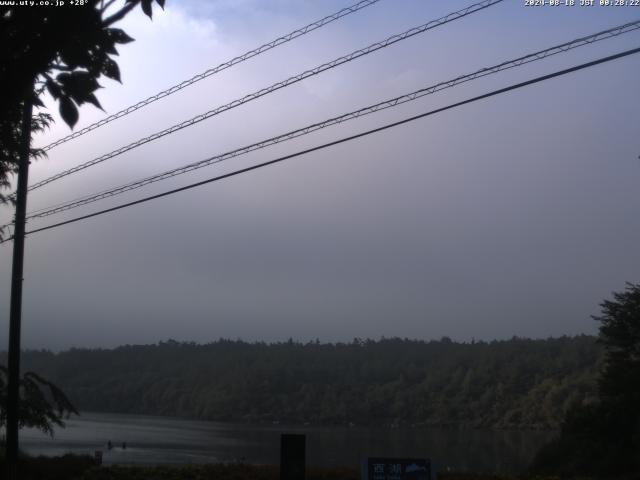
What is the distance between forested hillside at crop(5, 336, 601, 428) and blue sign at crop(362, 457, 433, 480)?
68.3 metres

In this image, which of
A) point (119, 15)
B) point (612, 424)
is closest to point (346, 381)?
point (612, 424)

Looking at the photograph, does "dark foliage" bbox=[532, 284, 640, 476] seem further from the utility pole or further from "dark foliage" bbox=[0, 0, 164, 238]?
"dark foliage" bbox=[0, 0, 164, 238]

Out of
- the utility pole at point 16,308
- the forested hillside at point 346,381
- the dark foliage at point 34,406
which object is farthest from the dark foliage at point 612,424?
the forested hillside at point 346,381

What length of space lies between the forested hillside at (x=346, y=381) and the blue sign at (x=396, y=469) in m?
68.3

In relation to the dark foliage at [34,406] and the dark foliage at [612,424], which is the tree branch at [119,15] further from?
the dark foliage at [612,424]

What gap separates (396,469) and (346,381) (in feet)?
350

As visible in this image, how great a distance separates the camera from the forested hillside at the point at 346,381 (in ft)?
315

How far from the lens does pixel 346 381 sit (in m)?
119

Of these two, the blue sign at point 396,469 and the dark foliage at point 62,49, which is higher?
the dark foliage at point 62,49

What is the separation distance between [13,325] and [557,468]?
78.5 ft

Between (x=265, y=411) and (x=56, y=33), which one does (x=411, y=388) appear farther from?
(x=56, y=33)

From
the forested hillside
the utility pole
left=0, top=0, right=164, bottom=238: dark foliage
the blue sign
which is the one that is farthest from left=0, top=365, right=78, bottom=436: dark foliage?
the forested hillside

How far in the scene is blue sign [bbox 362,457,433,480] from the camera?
13.0 m

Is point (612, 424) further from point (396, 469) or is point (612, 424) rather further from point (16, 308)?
point (16, 308)
